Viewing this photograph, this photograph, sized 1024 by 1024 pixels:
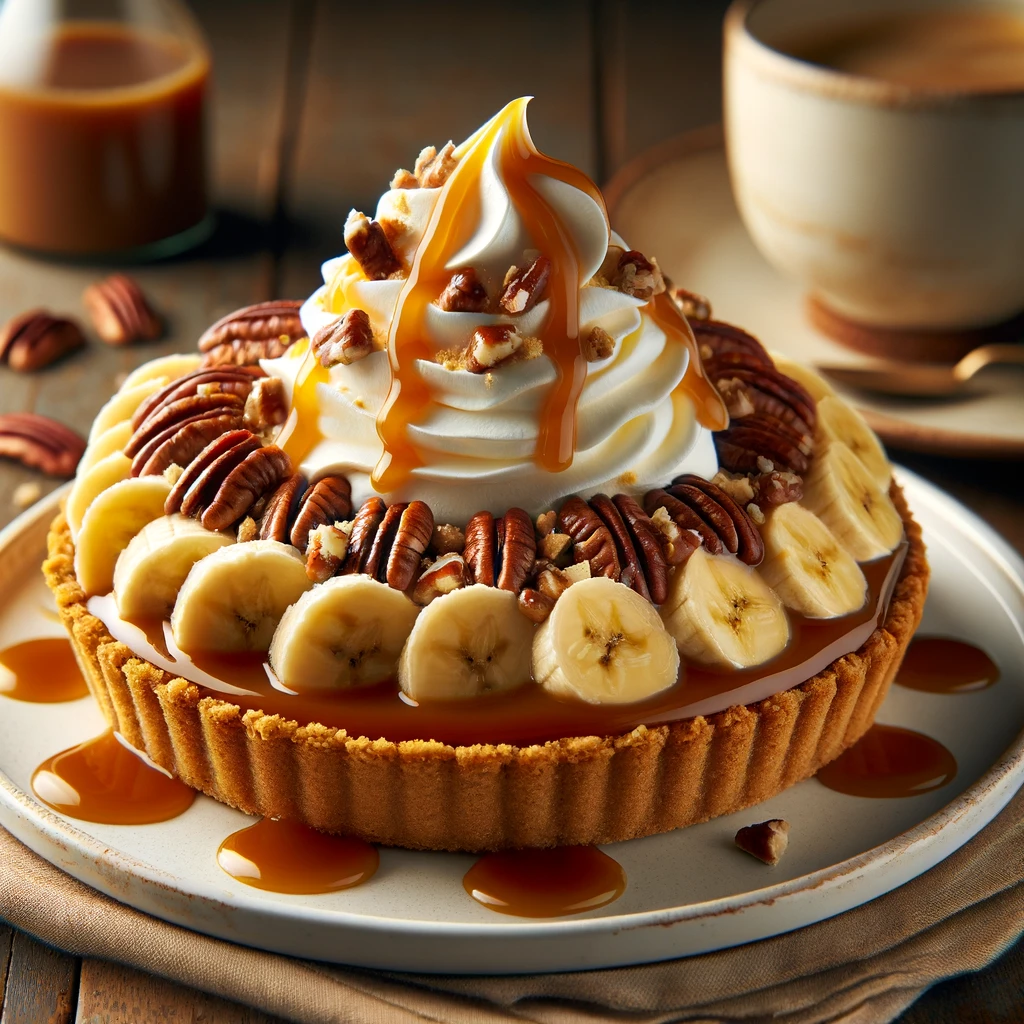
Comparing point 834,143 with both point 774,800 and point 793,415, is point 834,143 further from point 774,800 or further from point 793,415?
point 774,800

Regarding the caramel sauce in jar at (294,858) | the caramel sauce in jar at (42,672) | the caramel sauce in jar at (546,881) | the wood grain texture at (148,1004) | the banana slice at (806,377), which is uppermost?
the banana slice at (806,377)

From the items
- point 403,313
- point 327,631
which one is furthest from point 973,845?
point 403,313

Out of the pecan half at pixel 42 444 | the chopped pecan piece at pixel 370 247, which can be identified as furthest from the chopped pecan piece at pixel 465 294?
the pecan half at pixel 42 444

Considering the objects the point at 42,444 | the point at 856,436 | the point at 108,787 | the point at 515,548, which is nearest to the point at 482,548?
the point at 515,548

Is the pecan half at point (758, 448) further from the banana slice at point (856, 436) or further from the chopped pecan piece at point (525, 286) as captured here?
the chopped pecan piece at point (525, 286)

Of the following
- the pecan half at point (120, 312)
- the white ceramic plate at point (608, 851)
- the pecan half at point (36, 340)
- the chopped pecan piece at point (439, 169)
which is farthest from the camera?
the pecan half at point (120, 312)

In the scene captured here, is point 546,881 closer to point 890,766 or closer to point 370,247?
point 890,766

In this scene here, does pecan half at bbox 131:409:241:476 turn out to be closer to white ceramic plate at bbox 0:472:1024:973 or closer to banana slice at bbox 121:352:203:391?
banana slice at bbox 121:352:203:391
